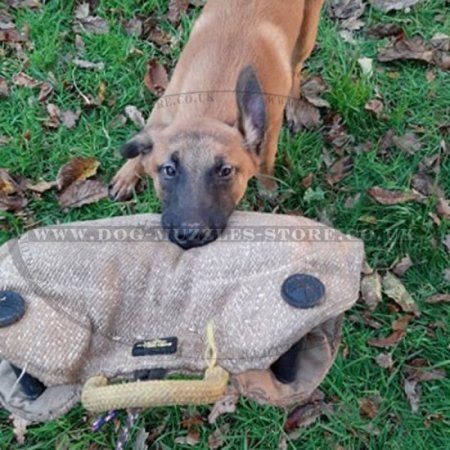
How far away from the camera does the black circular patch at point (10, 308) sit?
201cm

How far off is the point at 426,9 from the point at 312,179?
169 cm

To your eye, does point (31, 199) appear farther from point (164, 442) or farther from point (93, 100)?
point (164, 442)

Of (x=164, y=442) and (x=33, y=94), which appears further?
(x=33, y=94)

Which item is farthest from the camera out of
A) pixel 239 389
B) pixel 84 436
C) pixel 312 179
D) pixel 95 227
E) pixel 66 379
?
pixel 312 179

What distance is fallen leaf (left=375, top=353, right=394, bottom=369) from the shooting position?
3210 millimetres

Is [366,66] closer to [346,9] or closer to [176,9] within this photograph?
[346,9]

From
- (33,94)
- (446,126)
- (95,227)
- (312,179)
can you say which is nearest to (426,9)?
(446,126)

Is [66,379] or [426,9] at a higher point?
[66,379]

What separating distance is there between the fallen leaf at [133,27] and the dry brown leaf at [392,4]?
157 cm

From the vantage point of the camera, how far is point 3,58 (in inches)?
177

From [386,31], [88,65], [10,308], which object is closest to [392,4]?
[386,31]

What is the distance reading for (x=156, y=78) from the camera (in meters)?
4.32

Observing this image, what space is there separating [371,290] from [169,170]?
1.13 metres

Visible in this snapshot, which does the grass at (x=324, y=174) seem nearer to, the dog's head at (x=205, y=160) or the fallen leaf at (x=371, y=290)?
the fallen leaf at (x=371, y=290)
